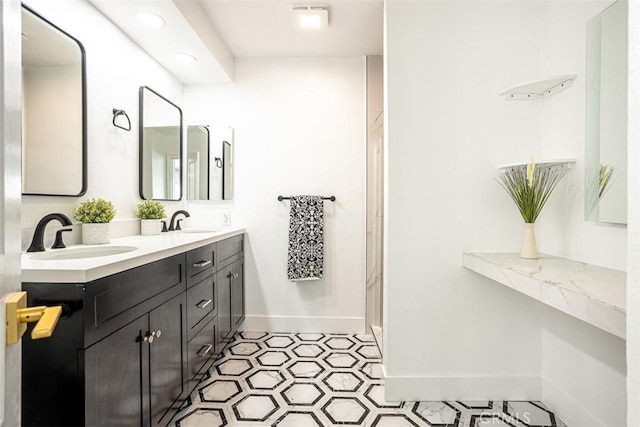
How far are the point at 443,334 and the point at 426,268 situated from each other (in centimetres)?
38

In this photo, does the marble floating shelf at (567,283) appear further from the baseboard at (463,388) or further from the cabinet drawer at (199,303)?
the cabinet drawer at (199,303)

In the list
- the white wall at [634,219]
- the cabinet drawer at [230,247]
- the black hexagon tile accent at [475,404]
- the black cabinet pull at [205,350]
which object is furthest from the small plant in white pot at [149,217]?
the white wall at [634,219]

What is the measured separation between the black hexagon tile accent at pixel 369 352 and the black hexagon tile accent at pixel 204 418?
1.08 metres

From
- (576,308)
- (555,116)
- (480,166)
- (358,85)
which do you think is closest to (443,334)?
(576,308)

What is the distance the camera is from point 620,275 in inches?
51.3

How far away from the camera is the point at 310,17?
7.19ft

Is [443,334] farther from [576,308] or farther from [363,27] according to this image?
[363,27]

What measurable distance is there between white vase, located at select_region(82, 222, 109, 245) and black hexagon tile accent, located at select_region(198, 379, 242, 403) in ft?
3.34

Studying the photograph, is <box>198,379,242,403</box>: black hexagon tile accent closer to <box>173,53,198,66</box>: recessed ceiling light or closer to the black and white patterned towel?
the black and white patterned towel

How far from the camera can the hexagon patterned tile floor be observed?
1.63 metres

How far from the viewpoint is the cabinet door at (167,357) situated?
4.39 feet

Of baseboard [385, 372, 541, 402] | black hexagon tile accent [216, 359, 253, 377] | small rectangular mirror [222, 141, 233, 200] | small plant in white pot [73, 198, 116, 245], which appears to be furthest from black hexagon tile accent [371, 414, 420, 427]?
small rectangular mirror [222, 141, 233, 200]

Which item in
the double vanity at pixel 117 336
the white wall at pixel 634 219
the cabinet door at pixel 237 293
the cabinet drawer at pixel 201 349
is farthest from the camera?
the cabinet door at pixel 237 293

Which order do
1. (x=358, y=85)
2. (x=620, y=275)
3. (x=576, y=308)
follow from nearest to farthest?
(x=576, y=308) → (x=620, y=275) → (x=358, y=85)
